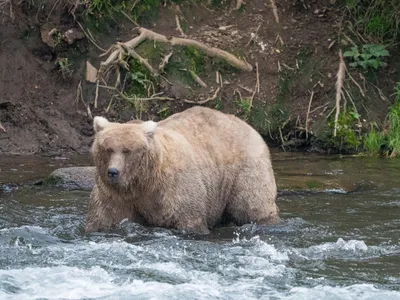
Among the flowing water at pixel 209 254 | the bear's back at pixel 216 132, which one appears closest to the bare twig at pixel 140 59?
the flowing water at pixel 209 254

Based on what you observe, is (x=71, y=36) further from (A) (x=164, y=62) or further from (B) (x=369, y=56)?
(B) (x=369, y=56)

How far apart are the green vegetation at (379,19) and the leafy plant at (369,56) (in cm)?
37

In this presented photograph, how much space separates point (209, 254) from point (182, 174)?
0.88m

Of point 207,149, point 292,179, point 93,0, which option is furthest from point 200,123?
point 93,0

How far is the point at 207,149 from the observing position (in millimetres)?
9273

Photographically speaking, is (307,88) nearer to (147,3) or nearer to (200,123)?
(147,3)

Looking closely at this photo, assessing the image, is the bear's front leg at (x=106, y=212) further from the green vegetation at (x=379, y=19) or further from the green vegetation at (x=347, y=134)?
the green vegetation at (x=379, y=19)

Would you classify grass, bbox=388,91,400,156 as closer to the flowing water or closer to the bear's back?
the flowing water

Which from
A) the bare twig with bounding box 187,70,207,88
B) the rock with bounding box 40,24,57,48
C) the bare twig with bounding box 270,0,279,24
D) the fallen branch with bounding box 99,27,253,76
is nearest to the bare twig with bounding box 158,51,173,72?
the fallen branch with bounding box 99,27,253,76

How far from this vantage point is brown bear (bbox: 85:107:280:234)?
330 inches

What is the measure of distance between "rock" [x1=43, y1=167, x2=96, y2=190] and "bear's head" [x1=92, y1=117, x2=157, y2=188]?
2701 millimetres

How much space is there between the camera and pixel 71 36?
1409cm

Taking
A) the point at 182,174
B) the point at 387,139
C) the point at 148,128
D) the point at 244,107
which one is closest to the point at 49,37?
the point at 244,107

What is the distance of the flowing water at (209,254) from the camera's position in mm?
7254
